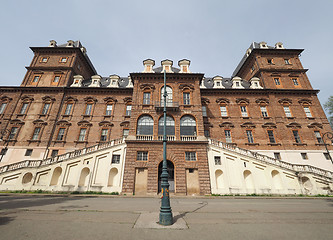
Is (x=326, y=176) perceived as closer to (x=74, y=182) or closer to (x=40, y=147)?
(x=74, y=182)

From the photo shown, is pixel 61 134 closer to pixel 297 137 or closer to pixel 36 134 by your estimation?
pixel 36 134

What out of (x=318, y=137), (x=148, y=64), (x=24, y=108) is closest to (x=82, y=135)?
(x=24, y=108)

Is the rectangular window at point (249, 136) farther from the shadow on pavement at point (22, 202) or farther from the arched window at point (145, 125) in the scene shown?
the shadow on pavement at point (22, 202)

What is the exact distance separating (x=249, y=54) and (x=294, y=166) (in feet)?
A: 76.9

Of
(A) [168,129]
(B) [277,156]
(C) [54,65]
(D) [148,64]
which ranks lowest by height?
(B) [277,156]

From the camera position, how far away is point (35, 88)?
2464 centimetres

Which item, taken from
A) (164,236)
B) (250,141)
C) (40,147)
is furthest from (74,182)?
(250,141)

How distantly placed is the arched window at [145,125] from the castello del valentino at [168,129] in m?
0.13

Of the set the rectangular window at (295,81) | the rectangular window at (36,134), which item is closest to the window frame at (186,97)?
the rectangular window at (295,81)

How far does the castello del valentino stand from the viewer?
1605 centimetres

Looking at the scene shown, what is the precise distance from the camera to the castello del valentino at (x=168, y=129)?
52.6ft

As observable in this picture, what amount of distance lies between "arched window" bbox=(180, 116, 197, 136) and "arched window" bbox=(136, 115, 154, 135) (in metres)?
4.07

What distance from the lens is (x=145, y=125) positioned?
62.0 feet

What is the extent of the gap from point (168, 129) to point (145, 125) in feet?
10.2
